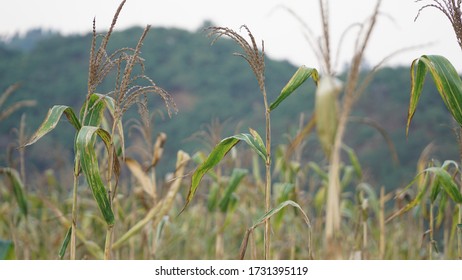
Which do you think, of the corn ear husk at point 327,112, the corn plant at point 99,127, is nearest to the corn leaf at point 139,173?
the corn plant at point 99,127

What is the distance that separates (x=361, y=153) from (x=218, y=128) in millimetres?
10127

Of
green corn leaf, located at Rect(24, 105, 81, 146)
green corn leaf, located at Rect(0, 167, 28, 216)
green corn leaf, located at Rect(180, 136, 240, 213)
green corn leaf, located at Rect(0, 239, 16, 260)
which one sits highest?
green corn leaf, located at Rect(24, 105, 81, 146)

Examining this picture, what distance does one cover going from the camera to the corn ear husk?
50.1 inches

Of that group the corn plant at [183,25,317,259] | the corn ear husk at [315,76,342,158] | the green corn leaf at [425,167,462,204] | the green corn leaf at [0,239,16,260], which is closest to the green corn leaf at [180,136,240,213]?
the corn plant at [183,25,317,259]

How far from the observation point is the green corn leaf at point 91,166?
1822mm

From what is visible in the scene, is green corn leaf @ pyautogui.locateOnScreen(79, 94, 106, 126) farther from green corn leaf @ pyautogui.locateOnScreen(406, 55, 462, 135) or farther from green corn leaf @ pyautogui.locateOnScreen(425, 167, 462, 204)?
green corn leaf @ pyautogui.locateOnScreen(425, 167, 462, 204)

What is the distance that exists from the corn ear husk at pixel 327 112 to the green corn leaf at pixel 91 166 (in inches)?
33.3

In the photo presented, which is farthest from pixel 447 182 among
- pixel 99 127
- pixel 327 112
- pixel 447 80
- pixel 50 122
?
pixel 50 122

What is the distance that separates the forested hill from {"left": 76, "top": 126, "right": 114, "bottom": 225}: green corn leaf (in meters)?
9.81

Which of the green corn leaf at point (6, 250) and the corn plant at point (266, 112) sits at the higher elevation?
the corn plant at point (266, 112)

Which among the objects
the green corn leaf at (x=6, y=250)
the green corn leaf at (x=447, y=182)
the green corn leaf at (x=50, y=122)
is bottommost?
the green corn leaf at (x=6, y=250)

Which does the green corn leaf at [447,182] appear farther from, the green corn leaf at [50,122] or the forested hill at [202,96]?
the forested hill at [202,96]

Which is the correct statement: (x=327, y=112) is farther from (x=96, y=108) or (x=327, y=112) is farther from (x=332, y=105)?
(x=96, y=108)

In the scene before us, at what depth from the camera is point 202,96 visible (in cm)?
1772
